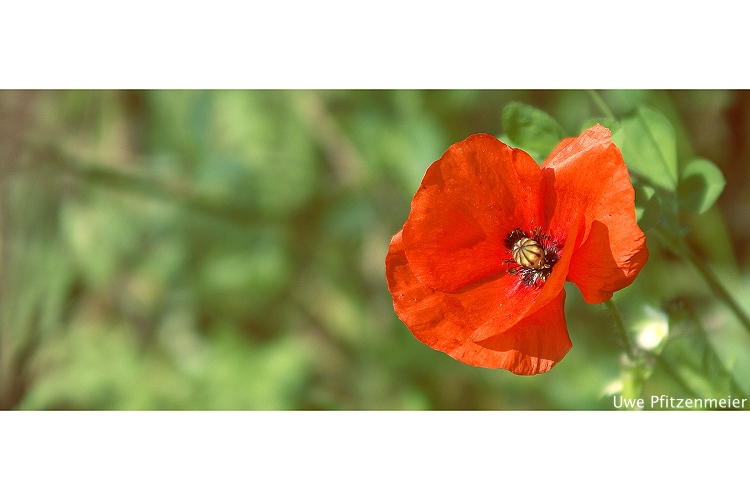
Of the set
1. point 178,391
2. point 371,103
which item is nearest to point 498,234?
point 371,103

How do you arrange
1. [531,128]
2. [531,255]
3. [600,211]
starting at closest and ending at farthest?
1. [600,211]
2. [531,255]
3. [531,128]

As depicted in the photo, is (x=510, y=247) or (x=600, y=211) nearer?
(x=600, y=211)

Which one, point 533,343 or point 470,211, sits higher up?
point 470,211

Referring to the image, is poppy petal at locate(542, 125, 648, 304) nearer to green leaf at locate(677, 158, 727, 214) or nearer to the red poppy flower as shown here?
the red poppy flower

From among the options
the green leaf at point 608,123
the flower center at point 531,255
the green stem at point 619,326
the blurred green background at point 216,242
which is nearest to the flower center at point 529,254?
the flower center at point 531,255

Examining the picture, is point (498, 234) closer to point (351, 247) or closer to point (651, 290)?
point (651, 290)

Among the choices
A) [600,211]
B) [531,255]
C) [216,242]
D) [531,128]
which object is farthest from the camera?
[216,242]

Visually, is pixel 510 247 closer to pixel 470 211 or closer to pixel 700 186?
pixel 470 211

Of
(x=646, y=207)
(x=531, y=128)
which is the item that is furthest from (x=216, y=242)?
(x=646, y=207)
